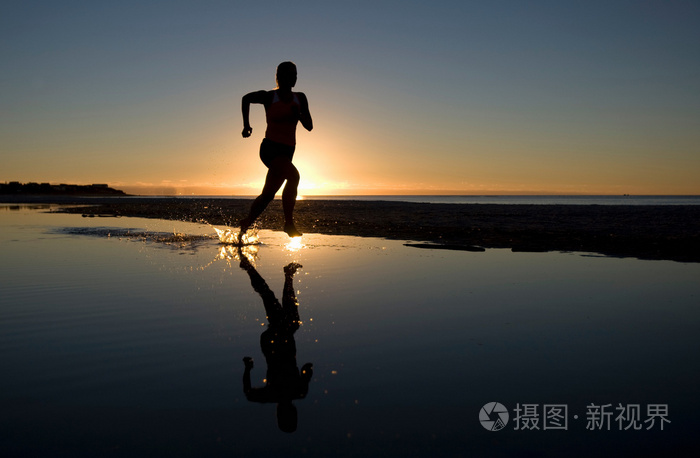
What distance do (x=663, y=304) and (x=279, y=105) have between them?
6.27 m

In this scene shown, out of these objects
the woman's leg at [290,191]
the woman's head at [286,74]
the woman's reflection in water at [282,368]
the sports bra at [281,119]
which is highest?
the woman's head at [286,74]

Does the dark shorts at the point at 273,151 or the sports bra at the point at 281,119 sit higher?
the sports bra at the point at 281,119

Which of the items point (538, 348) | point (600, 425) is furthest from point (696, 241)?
point (600, 425)

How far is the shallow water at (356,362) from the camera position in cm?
223

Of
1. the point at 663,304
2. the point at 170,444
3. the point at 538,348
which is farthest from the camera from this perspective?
the point at 663,304

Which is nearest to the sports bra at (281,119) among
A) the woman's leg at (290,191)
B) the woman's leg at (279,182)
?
the woman's leg at (279,182)

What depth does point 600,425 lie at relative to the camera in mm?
2383

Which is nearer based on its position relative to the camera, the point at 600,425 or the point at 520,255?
the point at 600,425

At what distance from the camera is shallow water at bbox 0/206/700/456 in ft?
7.31

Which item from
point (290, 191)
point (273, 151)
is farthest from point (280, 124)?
point (290, 191)

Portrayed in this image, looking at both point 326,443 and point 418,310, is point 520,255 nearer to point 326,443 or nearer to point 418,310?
point 418,310

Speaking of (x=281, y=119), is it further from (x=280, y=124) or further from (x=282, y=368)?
(x=282, y=368)

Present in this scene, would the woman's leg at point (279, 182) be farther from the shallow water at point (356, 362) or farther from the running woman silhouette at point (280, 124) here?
the shallow water at point (356, 362)

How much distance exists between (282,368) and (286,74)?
6.74 m
